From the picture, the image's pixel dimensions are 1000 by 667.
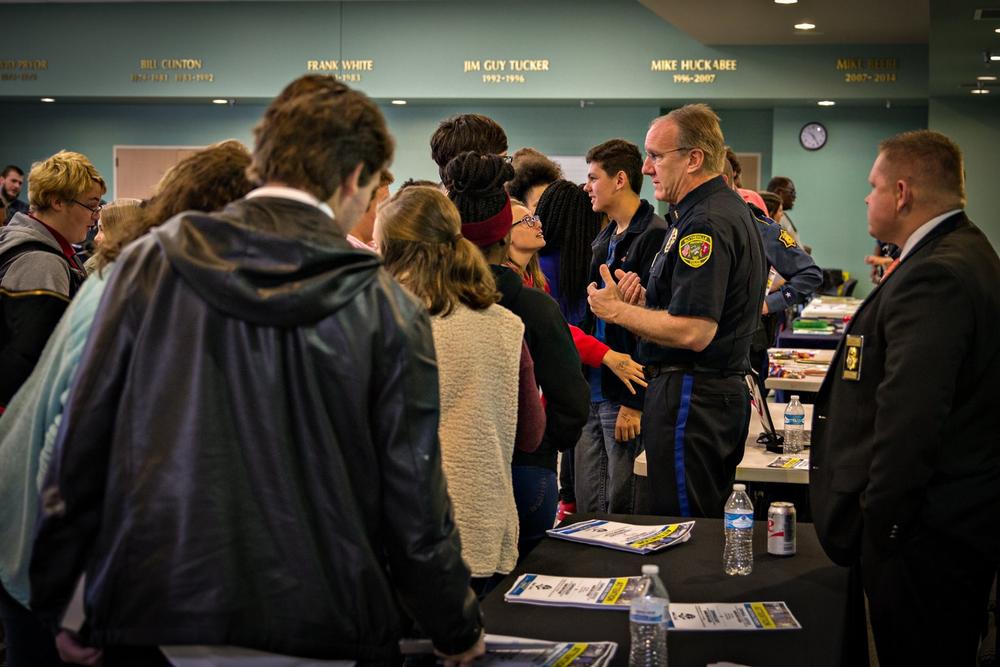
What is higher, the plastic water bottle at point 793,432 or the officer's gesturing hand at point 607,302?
the officer's gesturing hand at point 607,302

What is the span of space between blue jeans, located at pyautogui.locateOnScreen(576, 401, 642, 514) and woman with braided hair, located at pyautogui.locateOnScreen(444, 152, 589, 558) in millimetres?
1203

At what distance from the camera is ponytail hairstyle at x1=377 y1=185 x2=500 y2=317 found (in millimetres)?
2180

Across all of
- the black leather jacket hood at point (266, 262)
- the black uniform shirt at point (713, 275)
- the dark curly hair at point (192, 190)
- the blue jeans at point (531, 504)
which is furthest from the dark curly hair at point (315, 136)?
the black uniform shirt at point (713, 275)

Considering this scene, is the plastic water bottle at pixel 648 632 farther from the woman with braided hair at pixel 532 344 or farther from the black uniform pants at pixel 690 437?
the black uniform pants at pixel 690 437

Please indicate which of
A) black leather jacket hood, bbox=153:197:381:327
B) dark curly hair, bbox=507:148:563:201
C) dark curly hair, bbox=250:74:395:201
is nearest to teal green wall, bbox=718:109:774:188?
dark curly hair, bbox=507:148:563:201

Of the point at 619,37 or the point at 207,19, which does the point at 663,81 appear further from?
the point at 207,19

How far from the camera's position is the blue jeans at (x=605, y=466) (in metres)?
3.83

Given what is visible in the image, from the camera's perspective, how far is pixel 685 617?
2.02 meters

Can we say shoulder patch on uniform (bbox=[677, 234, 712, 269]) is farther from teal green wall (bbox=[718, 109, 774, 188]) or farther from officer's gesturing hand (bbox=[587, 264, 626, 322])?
teal green wall (bbox=[718, 109, 774, 188])

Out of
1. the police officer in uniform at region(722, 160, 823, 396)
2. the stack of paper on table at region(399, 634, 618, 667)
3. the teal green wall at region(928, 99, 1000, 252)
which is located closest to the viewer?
the stack of paper on table at region(399, 634, 618, 667)

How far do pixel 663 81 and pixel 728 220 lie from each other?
305 inches

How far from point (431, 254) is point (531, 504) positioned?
706mm

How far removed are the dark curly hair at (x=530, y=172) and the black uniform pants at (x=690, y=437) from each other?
4.28ft

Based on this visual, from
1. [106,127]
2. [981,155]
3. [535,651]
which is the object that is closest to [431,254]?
[535,651]
